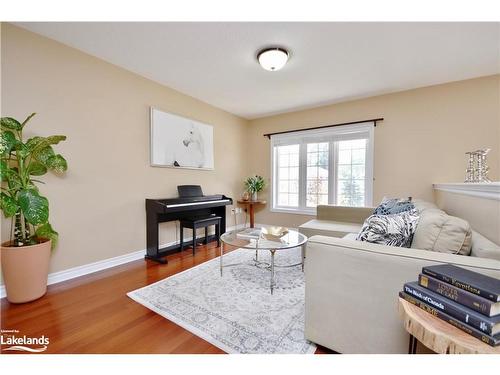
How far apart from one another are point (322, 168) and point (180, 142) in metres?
2.49

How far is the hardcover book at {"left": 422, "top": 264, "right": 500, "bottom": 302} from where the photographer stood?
2.31 ft

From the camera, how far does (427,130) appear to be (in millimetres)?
3217

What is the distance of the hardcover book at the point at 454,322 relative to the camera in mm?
658

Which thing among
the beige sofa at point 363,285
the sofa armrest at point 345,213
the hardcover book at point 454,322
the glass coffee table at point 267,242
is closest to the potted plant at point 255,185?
the sofa armrest at point 345,213

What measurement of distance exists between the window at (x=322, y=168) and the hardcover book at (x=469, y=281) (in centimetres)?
305

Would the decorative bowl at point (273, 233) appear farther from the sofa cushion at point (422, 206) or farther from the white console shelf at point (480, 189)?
the white console shelf at point (480, 189)

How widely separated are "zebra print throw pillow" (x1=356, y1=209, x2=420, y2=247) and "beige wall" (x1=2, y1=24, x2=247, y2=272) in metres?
2.64

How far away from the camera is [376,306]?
113cm

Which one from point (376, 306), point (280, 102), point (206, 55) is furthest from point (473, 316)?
point (280, 102)

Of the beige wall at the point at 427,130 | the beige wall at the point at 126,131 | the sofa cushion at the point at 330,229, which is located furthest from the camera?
the beige wall at the point at 427,130
